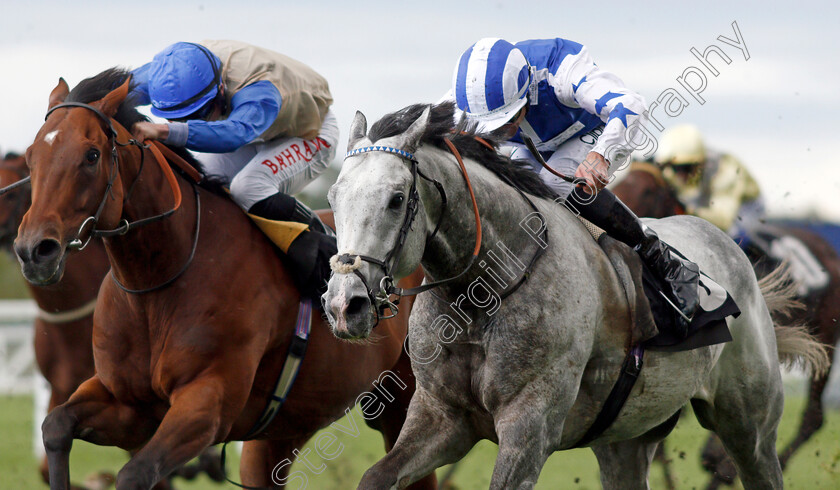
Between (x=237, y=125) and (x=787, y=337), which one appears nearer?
(x=237, y=125)

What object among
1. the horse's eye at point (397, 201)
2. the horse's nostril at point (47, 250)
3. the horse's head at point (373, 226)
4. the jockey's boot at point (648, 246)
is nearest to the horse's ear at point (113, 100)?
the horse's nostril at point (47, 250)

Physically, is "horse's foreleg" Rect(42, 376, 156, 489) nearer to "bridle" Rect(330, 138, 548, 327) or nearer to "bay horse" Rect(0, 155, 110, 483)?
"bay horse" Rect(0, 155, 110, 483)

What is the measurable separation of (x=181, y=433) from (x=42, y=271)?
0.76 metres

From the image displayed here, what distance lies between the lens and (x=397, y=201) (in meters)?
2.95

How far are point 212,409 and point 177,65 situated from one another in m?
1.40

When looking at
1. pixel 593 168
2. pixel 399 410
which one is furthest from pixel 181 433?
pixel 593 168

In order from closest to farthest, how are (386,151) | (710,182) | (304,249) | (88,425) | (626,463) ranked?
1. (386,151)
2. (88,425)
3. (304,249)
4. (626,463)
5. (710,182)

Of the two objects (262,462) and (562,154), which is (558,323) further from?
(262,462)

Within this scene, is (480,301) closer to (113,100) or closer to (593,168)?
(593,168)

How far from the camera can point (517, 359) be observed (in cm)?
332

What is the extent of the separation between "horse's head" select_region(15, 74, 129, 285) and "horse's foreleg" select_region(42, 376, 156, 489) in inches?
26.2

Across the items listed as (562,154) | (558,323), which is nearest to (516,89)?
(562,154)

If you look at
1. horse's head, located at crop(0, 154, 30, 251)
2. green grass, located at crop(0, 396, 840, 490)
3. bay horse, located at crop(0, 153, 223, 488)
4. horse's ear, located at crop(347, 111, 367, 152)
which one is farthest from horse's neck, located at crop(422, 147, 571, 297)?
→ horse's head, located at crop(0, 154, 30, 251)

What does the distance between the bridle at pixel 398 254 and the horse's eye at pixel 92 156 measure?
984 millimetres
